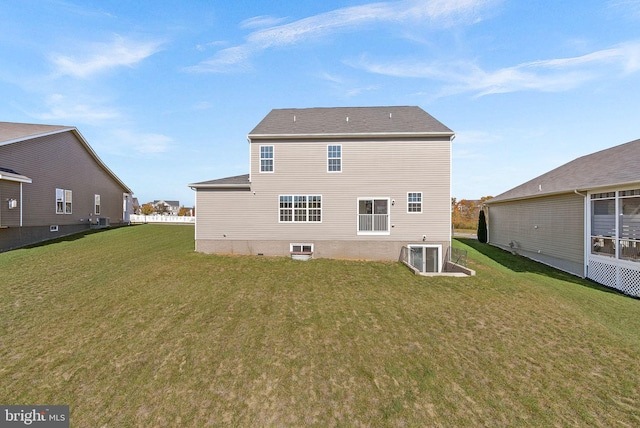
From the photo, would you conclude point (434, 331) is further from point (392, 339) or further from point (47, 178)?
point (47, 178)

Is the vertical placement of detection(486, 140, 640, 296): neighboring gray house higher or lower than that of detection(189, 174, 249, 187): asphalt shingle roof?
lower

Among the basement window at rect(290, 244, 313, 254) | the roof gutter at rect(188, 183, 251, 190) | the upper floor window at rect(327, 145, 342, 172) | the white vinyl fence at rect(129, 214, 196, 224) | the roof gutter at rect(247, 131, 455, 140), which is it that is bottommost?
the basement window at rect(290, 244, 313, 254)

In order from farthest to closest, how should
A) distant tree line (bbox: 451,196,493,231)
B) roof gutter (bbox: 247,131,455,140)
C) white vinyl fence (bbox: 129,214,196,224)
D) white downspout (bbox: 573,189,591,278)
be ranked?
distant tree line (bbox: 451,196,493,231)
white vinyl fence (bbox: 129,214,196,224)
roof gutter (bbox: 247,131,455,140)
white downspout (bbox: 573,189,591,278)

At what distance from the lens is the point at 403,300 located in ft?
29.0

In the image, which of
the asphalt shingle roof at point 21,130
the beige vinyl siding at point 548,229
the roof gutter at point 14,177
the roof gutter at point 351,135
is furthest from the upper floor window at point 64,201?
the beige vinyl siding at point 548,229

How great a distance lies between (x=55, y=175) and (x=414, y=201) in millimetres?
23063

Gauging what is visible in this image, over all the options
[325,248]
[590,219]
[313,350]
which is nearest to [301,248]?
[325,248]

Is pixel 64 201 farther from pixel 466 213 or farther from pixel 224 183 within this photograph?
pixel 466 213

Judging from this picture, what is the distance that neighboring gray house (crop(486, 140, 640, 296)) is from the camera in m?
11.1

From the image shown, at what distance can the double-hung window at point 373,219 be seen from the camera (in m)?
14.4

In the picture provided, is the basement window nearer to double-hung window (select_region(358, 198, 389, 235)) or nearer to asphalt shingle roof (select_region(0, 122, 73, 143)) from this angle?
double-hung window (select_region(358, 198, 389, 235))

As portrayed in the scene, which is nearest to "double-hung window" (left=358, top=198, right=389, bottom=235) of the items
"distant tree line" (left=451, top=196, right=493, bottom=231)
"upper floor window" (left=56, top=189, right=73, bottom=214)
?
"upper floor window" (left=56, top=189, right=73, bottom=214)

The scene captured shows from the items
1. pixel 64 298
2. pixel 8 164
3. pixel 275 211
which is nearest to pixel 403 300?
pixel 275 211

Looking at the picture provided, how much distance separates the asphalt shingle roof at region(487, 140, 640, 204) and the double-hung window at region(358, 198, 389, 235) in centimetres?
927
